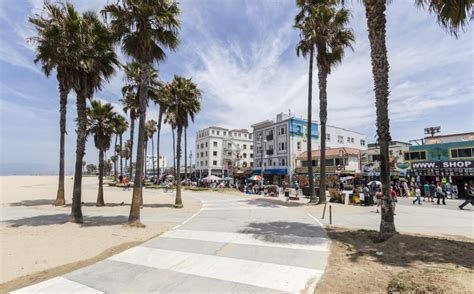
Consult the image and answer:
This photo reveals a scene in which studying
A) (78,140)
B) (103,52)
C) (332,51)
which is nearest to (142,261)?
(78,140)

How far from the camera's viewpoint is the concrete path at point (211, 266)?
5484 mm

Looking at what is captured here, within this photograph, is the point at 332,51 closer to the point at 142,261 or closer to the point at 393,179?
the point at 142,261

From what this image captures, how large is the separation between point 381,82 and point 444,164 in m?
29.0

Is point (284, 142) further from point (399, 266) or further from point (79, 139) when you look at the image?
point (399, 266)

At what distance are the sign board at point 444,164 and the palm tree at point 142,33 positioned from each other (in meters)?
32.0

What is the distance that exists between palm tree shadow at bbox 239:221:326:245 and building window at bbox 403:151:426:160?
94.7 feet

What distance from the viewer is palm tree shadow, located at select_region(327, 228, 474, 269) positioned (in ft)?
21.8

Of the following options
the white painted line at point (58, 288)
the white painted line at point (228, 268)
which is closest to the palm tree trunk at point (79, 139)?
the white painted line at point (228, 268)

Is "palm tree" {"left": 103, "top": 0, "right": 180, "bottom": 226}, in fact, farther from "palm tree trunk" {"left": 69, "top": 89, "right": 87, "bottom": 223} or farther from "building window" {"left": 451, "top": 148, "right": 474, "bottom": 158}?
"building window" {"left": 451, "top": 148, "right": 474, "bottom": 158}

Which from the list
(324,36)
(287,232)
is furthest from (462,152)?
(287,232)

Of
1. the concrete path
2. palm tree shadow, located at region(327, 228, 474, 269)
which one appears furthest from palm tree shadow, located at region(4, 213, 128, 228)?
palm tree shadow, located at region(327, 228, 474, 269)

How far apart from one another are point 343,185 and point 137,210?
110ft

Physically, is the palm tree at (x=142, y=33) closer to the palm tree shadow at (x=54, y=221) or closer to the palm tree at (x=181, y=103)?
the palm tree shadow at (x=54, y=221)

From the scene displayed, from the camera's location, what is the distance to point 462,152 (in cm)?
3027
